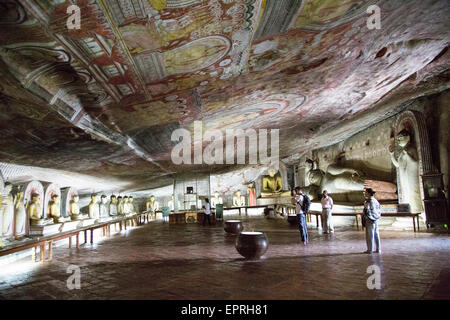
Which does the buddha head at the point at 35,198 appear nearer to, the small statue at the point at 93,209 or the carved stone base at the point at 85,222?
the carved stone base at the point at 85,222

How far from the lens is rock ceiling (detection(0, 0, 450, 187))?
2561 millimetres

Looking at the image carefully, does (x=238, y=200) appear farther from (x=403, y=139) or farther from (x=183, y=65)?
(x=183, y=65)

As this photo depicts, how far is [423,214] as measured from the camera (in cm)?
722

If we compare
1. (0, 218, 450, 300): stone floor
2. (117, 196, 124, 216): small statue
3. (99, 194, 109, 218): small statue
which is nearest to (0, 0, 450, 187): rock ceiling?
(0, 218, 450, 300): stone floor

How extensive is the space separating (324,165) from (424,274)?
36.8ft

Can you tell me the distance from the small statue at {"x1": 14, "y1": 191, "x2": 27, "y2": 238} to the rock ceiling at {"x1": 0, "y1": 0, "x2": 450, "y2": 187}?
1277mm

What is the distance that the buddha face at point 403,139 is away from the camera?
7531mm

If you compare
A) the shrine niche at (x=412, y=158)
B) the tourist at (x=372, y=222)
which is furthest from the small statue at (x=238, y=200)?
the tourist at (x=372, y=222)

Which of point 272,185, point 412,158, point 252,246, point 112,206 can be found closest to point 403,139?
point 412,158

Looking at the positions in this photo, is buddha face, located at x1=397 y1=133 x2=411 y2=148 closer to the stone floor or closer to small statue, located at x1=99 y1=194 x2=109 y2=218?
the stone floor

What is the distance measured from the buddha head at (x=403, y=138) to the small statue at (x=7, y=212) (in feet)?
32.7

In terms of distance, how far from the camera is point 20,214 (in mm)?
6703

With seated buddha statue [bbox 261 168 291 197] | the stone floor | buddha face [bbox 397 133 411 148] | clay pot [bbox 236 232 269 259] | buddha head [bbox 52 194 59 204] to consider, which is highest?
buddha face [bbox 397 133 411 148]

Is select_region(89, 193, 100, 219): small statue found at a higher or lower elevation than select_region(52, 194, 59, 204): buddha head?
lower
